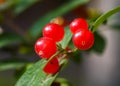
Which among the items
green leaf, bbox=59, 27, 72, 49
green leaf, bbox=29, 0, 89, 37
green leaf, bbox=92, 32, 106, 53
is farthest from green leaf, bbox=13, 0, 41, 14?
green leaf, bbox=59, 27, 72, 49

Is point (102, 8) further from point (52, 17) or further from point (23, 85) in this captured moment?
point (23, 85)

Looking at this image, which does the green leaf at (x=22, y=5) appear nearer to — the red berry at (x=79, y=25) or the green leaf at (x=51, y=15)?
the green leaf at (x=51, y=15)

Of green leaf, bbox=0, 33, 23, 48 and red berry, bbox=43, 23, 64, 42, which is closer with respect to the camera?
red berry, bbox=43, 23, 64, 42

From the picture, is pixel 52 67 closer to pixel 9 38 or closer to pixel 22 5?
pixel 9 38

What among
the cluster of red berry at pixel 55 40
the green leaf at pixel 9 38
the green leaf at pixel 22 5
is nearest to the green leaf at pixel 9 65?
the green leaf at pixel 9 38

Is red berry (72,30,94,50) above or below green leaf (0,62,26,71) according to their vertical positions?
below

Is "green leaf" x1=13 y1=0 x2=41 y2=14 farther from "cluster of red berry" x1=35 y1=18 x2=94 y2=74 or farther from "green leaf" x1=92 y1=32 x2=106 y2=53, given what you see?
"cluster of red berry" x1=35 y1=18 x2=94 y2=74
